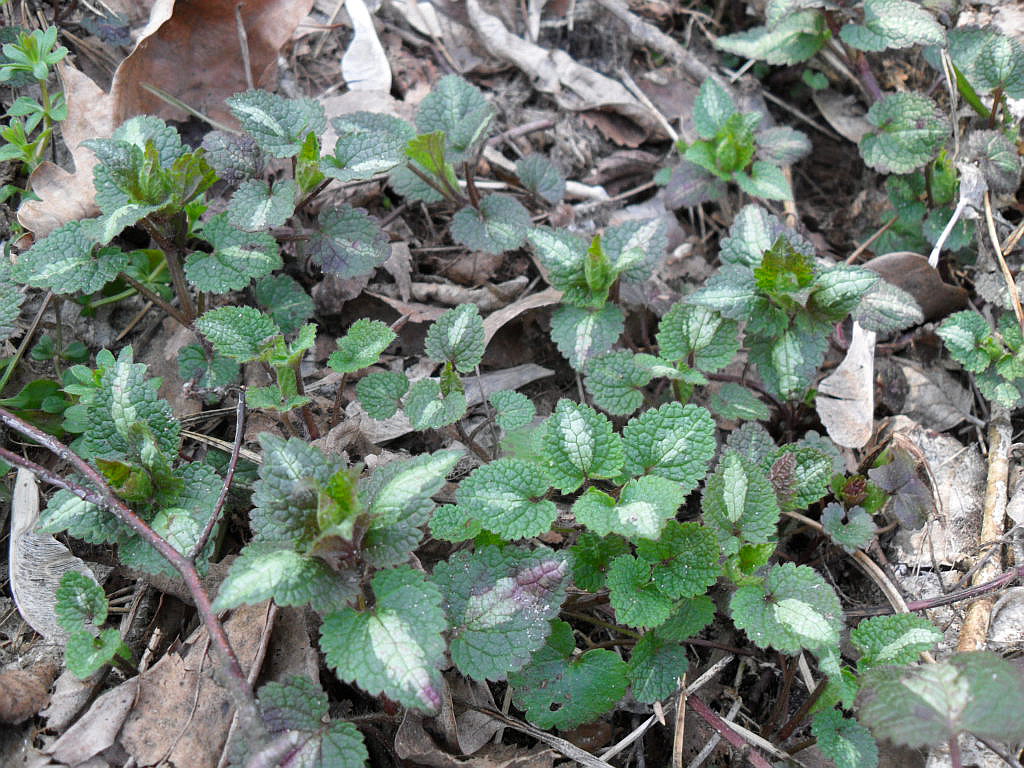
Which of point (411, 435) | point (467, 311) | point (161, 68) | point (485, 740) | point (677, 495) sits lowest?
point (485, 740)

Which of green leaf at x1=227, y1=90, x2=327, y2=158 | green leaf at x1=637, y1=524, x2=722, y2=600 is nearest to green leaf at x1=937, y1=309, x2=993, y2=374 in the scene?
green leaf at x1=637, y1=524, x2=722, y2=600

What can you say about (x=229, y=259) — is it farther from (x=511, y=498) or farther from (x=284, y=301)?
(x=511, y=498)

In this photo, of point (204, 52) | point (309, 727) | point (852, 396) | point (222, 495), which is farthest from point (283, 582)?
point (204, 52)

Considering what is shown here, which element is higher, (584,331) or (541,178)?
(541,178)

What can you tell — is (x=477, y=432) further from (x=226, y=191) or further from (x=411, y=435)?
(x=226, y=191)

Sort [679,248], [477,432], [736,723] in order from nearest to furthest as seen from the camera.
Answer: [736,723] < [477,432] < [679,248]

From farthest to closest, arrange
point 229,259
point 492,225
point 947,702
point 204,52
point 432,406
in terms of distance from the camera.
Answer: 1. point 204,52
2. point 492,225
3. point 229,259
4. point 432,406
5. point 947,702

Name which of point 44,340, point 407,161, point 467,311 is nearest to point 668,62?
point 407,161

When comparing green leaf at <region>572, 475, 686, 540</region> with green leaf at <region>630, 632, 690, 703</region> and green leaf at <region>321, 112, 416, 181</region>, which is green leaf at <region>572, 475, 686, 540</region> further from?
green leaf at <region>321, 112, 416, 181</region>
